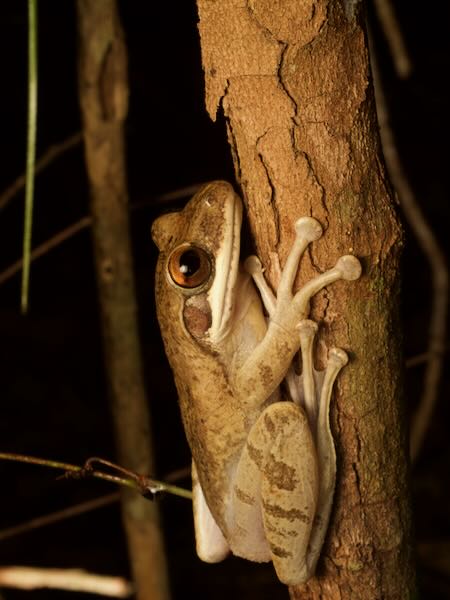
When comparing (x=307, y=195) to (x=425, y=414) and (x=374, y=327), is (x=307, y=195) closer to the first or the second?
(x=374, y=327)

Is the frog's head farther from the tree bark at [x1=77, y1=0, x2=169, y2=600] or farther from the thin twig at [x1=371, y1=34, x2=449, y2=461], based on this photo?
the thin twig at [x1=371, y1=34, x2=449, y2=461]

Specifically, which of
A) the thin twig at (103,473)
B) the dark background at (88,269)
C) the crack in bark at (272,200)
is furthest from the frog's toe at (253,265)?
the dark background at (88,269)

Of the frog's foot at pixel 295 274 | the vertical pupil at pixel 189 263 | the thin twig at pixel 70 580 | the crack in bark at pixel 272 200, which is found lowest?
the thin twig at pixel 70 580

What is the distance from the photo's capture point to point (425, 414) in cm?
280

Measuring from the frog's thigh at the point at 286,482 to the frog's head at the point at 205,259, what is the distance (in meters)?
0.23

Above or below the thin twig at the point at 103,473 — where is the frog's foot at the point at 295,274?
above

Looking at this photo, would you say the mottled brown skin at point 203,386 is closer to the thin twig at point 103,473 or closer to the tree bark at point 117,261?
the thin twig at point 103,473

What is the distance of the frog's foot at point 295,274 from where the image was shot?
1270mm

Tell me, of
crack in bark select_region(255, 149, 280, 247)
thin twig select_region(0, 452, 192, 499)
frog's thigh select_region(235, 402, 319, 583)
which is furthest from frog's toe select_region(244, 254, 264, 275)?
thin twig select_region(0, 452, 192, 499)

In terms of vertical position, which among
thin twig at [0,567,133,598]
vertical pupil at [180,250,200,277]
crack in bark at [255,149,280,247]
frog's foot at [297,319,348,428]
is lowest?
thin twig at [0,567,133,598]

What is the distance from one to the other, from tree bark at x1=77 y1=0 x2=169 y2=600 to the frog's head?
0.48 metres

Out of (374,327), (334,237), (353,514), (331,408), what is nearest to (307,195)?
(334,237)

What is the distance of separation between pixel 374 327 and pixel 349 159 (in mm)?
291

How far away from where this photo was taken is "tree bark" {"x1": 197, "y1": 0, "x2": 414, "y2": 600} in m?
1.22
